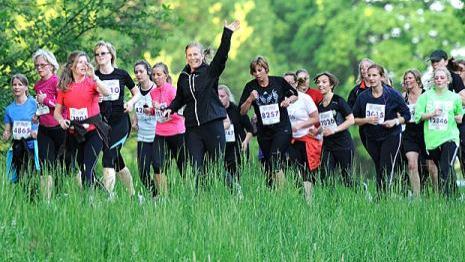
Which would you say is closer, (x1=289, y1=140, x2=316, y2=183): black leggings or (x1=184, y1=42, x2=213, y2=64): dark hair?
(x1=184, y1=42, x2=213, y2=64): dark hair

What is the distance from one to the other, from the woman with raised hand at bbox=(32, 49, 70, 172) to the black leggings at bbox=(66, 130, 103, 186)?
0.56m

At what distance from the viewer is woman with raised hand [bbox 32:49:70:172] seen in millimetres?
12445

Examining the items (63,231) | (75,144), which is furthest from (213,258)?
(75,144)

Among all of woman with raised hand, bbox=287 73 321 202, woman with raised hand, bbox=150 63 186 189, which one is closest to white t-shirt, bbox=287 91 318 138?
woman with raised hand, bbox=287 73 321 202

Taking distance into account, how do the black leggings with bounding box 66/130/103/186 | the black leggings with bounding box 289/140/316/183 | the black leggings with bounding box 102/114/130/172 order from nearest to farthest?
the black leggings with bounding box 66/130/103/186
the black leggings with bounding box 102/114/130/172
the black leggings with bounding box 289/140/316/183

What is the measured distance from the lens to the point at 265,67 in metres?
13.5

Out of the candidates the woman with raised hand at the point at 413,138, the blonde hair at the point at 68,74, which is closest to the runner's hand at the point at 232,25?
the blonde hair at the point at 68,74

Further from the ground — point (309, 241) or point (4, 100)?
point (4, 100)

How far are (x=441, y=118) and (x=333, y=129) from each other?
1.19m

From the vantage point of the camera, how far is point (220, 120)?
12.2 metres

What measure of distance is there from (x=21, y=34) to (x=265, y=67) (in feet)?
15.9

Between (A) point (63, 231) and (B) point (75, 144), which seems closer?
(A) point (63, 231)

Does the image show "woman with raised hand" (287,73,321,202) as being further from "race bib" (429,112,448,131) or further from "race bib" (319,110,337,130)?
"race bib" (429,112,448,131)

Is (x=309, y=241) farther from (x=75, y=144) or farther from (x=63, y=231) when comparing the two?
(x=75, y=144)
